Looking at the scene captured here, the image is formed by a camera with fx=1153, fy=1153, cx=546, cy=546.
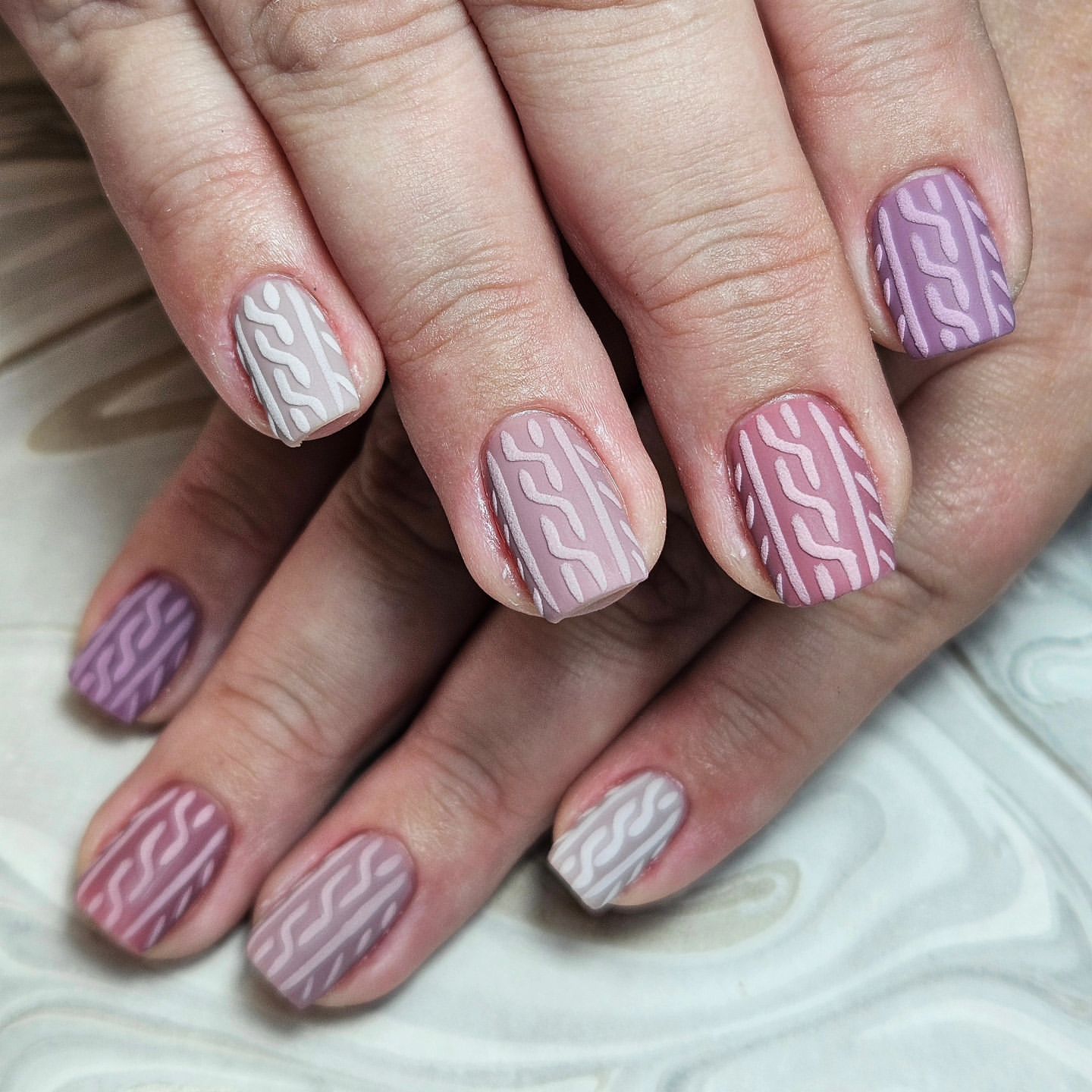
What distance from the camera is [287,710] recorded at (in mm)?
820

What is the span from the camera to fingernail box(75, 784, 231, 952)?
0.78 meters

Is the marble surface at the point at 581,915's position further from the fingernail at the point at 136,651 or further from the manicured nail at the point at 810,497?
the manicured nail at the point at 810,497

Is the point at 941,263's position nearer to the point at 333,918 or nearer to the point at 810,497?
the point at 810,497

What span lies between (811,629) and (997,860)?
8.6 inches

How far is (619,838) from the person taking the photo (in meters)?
0.78

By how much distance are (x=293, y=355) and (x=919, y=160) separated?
1.14 feet

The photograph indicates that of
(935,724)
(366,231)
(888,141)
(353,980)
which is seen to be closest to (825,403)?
(888,141)

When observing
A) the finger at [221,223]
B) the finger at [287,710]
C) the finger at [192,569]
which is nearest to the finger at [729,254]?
the finger at [221,223]

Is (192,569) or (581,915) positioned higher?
(192,569)

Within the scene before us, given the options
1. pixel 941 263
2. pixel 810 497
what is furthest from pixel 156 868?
pixel 941 263

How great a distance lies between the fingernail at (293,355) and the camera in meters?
0.62

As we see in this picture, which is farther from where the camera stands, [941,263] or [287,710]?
[287,710]

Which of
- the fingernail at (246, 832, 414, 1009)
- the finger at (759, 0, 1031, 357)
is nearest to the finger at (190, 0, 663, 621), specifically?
the finger at (759, 0, 1031, 357)

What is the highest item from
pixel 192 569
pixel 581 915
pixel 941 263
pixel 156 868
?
pixel 941 263
